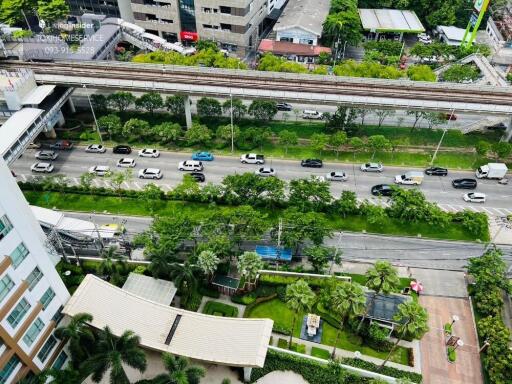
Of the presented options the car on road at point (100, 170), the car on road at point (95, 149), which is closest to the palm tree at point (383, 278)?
the car on road at point (100, 170)

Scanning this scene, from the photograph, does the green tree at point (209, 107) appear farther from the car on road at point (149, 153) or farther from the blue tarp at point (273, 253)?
the blue tarp at point (273, 253)

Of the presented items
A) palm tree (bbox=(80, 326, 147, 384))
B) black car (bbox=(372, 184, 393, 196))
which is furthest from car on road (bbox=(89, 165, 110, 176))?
black car (bbox=(372, 184, 393, 196))

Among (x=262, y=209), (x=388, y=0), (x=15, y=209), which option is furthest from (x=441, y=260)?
(x=388, y=0)

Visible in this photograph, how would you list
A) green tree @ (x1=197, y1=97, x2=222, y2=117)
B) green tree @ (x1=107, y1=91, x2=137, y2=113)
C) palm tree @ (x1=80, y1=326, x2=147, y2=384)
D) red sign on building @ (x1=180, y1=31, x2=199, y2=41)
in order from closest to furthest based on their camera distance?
palm tree @ (x1=80, y1=326, x2=147, y2=384) < green tree @ (x1=197, y1=97, x2=222, y2=117) < green tree @ (x1=107, y1=91, x2=137, y2=113) < red sign on building @ (x1=180, y1=31, x2=199, y2=41)

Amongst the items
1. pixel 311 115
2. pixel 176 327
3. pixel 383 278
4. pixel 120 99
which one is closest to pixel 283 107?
pixel 311 115

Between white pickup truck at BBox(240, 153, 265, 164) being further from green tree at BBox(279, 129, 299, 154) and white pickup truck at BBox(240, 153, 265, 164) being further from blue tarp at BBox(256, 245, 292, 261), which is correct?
blue tarp at BBox(256, 245, 292, 261)

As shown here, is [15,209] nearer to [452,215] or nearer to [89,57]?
[452,215]
